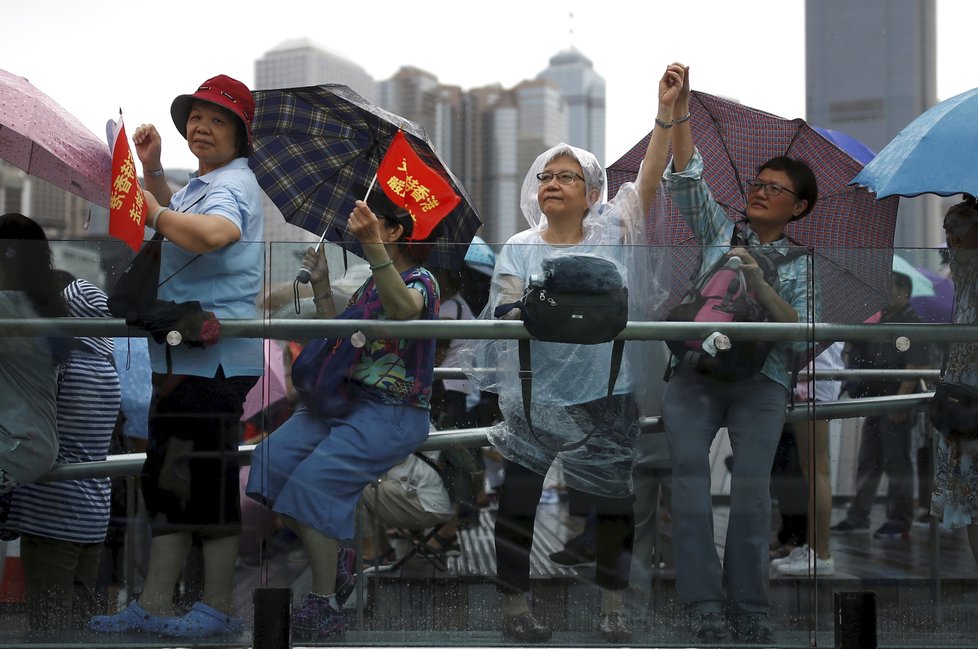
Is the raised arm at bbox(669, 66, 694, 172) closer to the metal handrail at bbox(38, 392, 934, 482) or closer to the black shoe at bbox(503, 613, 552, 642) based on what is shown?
the metal handrail at bbox(38, 392, 934, 482)

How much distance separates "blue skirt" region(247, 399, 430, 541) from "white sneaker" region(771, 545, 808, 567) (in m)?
1.10

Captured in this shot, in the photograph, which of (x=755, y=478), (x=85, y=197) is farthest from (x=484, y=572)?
(x=85, y=197)

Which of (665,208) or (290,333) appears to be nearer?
(290,333)

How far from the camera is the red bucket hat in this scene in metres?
3.41

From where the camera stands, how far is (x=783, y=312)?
3205 mm

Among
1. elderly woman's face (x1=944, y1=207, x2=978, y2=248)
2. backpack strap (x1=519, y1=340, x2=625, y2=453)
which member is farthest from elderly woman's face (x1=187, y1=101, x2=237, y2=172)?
elderly woman's face (x1=944, y1=207, x2=978, y2=248)

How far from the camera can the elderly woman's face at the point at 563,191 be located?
362 cm

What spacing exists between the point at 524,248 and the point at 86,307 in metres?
1.24

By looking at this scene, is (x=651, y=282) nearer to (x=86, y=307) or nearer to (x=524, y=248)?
(x=524, y=248)

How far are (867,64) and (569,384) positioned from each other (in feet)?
58.4

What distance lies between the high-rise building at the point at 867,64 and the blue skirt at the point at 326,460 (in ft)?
53.4

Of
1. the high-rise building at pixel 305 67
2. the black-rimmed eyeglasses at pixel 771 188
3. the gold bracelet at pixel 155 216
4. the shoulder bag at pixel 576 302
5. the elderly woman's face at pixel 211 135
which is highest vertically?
the high-rise building at pixel 305 67

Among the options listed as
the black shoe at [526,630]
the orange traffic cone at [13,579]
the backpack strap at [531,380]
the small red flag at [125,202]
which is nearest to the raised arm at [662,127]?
the backpack strap at [531,380]

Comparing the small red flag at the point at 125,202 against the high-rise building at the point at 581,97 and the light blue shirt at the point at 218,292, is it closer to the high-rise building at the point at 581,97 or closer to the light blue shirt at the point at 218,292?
the light blue shirt at the point at 218,292
